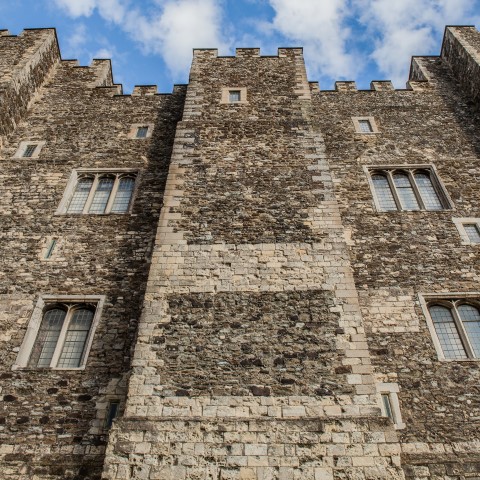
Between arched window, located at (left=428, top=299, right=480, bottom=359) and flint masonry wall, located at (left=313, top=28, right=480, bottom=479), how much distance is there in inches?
→ 11.9

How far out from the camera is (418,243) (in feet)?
33.6

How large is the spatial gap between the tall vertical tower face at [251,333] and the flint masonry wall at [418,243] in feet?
3.73

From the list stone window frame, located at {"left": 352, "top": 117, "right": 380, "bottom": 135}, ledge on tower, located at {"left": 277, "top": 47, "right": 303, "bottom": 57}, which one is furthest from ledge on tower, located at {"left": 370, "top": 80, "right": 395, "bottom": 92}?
ledge on tower, located at {"left": 277, "top": 47, "right": 303, "bottom": 57}

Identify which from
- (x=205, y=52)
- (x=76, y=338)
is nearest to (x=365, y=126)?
(x=205, y=52)

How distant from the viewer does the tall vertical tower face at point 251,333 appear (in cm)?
624

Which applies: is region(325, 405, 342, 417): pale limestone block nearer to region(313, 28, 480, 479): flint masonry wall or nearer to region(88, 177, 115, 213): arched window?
region(313, 28, 480, 479): flint masonry wall

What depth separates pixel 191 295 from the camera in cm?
827

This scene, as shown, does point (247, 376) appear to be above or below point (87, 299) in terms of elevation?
below

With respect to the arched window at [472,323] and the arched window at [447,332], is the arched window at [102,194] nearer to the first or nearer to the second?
the arched window at [447,332]

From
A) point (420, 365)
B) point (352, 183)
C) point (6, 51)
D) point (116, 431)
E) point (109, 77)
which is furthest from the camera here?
point (109, 77)

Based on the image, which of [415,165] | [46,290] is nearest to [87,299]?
[46,290]

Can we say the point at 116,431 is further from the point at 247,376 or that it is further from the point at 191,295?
the point at 191,295

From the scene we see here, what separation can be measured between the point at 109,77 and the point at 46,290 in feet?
36.3

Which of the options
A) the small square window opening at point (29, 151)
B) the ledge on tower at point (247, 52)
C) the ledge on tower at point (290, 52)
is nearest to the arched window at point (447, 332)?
the ledge on tower at point (290, 52)
